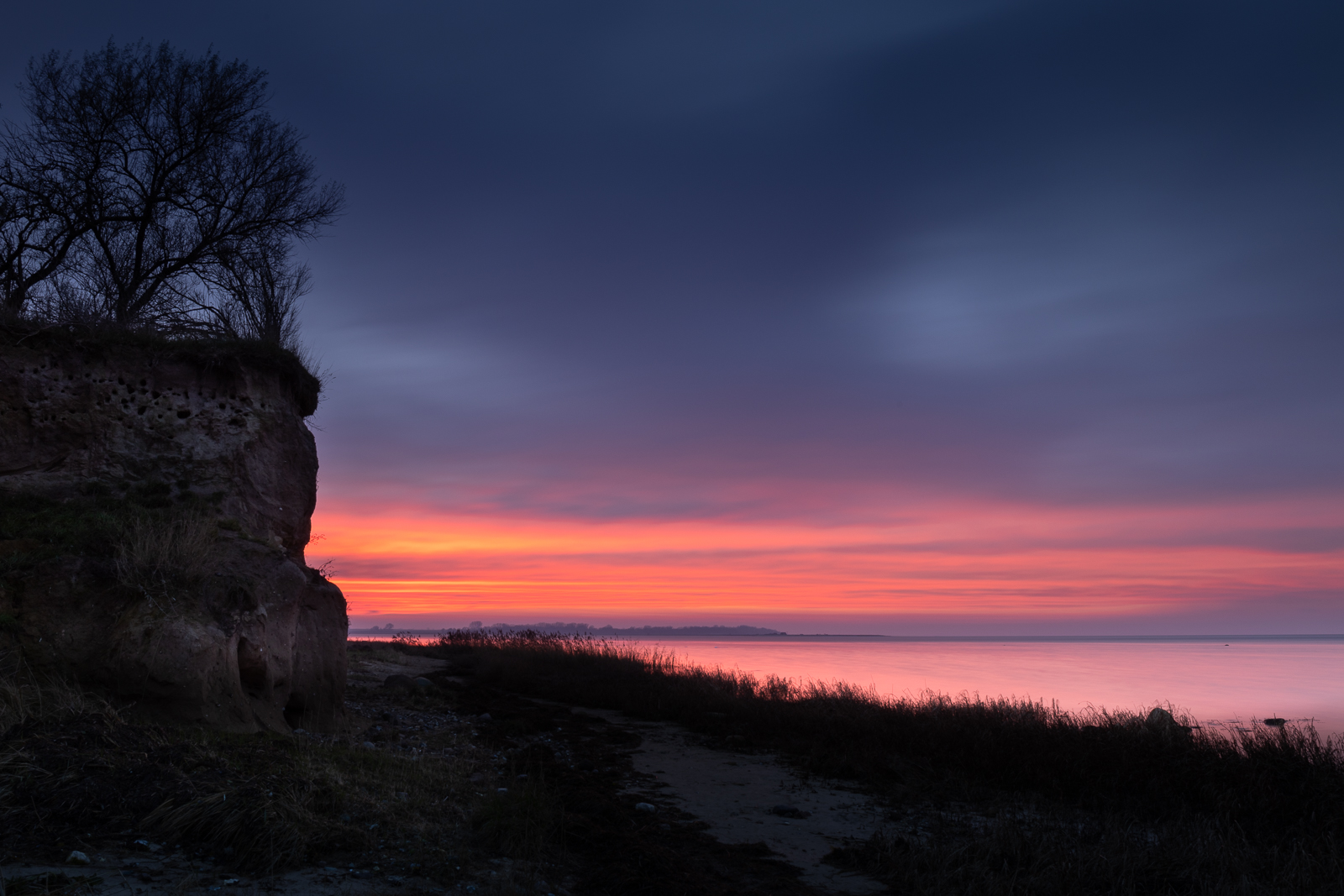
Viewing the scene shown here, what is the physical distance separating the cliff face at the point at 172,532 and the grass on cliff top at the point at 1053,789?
786cm

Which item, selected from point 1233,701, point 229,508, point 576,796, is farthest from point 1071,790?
point 1233,701

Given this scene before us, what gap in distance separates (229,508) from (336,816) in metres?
8.12

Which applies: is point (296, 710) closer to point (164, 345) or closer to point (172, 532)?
point (172, 532)

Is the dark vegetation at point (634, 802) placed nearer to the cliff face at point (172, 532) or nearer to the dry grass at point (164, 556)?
the cliff face at point (172, 532)

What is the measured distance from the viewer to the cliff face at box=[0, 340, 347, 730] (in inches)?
368

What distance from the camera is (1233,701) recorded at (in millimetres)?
28891

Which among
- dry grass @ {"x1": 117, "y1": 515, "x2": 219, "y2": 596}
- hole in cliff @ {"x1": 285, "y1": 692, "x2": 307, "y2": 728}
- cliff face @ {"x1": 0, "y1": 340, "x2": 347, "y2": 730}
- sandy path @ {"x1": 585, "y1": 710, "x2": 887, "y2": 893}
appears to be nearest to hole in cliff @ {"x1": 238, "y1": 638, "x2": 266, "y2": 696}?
cliff face @ {"x1": 0, "y1": 340, "x2": 347, "y2": 730}

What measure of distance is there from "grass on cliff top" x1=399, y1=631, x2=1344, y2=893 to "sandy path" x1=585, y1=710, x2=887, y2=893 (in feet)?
1.26

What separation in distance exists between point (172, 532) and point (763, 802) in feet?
29.7

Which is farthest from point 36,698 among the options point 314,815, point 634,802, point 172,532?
point 634,802

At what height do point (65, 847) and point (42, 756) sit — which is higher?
point (42, 756)

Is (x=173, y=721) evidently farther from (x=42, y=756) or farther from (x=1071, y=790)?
(x=1071, y=790)

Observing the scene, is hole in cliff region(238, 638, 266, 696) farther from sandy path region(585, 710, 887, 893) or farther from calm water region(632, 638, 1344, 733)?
calm water region(632, 638, 1344, 733)

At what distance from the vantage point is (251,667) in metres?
10.6
